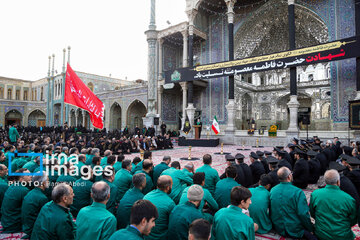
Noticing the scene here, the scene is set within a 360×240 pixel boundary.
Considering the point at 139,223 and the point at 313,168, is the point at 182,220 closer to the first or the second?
the point at 139,223

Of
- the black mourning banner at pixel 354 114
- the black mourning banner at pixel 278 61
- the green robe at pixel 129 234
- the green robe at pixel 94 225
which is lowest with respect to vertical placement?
the green robe at pixel 94 225

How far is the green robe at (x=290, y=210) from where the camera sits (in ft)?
8.15

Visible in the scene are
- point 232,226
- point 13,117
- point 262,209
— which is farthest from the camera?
point 13,117

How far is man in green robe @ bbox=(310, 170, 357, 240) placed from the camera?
2.31m

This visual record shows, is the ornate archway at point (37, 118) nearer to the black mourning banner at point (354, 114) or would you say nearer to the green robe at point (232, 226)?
the black mourning banner at point (354, 114)

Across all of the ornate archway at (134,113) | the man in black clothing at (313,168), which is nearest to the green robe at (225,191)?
the man in black clothing at (313,168)

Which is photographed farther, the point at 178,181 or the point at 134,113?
the point at 134,113

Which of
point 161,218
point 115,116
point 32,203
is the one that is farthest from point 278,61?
point 115,116

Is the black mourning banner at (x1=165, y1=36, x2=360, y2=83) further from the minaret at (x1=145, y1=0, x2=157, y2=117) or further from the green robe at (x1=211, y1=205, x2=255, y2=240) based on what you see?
the green robe at (x1=211, y1=205, x2=255, y2=240)

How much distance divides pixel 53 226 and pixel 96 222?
46cm

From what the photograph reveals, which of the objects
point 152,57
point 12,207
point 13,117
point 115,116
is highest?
point 152,57

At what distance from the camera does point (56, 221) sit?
6.33 feet

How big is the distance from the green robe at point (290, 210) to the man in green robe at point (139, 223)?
1.80 meters

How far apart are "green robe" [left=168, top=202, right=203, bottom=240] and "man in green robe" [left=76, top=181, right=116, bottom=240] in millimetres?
502
